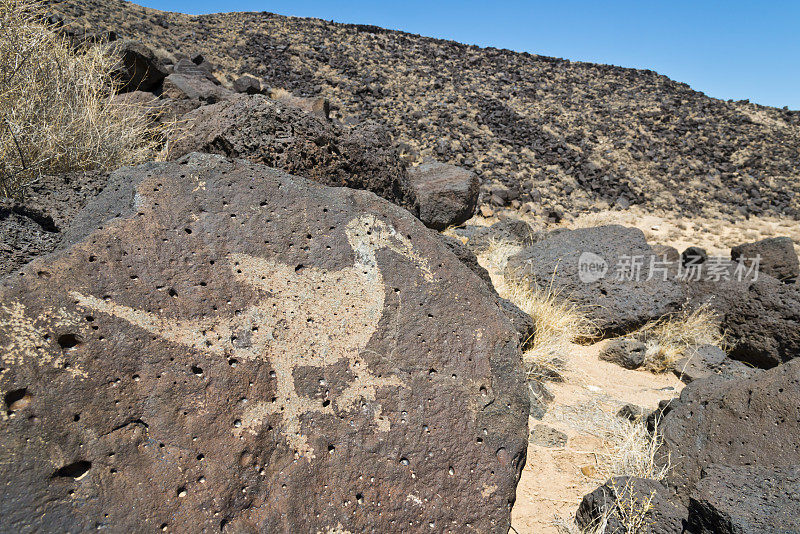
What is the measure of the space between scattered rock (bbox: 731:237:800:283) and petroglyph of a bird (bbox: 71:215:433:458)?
26.5 feet

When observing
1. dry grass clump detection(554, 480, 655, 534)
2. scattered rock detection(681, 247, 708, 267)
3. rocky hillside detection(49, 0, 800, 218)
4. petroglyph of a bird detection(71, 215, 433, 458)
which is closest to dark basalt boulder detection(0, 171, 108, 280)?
petroglyph of a bird detection(71, 215, 433, 458)

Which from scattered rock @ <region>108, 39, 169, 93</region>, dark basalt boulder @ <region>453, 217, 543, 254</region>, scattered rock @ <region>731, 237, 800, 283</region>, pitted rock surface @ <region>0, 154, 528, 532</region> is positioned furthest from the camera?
scattered rock @ <region>731, 237, 800, 283</region>

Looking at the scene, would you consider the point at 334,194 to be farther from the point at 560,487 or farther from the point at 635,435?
the point at 635,435

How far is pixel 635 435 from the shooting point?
9.81ft

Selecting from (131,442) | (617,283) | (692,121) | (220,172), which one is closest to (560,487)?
(131,442)

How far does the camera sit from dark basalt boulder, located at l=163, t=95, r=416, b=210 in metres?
3.02

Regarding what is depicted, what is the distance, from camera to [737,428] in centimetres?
252

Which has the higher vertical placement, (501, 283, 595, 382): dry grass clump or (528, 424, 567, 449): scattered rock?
(501, 283, 595, 382): dry grass clump

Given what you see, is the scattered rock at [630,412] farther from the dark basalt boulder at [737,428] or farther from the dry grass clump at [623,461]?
the dark basalt boulder at [737,428]

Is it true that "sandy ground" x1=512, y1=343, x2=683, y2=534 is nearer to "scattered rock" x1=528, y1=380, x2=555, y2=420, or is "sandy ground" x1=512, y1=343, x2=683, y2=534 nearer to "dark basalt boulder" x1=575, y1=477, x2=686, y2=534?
"scattered rock" x1=528, y1=380, x2=555, y2=420

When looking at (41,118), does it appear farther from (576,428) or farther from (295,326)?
(576,428)

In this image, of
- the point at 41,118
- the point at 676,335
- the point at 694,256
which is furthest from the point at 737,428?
the point at 694,256

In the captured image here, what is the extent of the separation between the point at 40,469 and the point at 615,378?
418 centimetres

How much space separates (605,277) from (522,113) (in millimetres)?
14866
